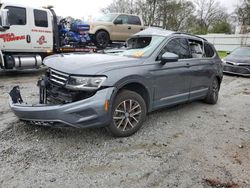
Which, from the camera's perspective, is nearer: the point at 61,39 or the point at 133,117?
the point at 133,117

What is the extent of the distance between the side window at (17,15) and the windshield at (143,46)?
5.41m

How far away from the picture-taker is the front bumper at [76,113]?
10.9 ft

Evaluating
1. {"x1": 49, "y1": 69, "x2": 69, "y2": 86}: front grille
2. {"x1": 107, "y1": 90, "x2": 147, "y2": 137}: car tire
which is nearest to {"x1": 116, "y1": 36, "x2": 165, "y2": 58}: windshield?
{"x1": 107, "y1": 90, "x2": 147, "y2": 137}: car tire

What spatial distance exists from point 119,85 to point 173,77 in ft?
4.55

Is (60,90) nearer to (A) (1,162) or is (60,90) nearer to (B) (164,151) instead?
(A) (1,162)

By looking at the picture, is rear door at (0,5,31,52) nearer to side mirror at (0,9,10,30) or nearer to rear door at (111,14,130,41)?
side mirror at (0,9,10,30)

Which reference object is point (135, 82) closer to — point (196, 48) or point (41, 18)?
point (196, 48)

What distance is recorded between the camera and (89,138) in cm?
388

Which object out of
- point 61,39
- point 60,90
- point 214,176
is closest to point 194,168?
point 214,176

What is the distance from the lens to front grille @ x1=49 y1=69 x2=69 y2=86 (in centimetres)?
352

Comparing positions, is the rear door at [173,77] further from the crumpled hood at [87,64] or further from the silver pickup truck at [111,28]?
the silver pickup truck at [111,28]

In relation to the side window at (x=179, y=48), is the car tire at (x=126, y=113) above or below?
below

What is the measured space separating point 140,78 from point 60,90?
128 centimetres

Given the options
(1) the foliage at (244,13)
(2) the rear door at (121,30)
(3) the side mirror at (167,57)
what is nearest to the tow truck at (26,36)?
(2) the rear door at (121,30)
